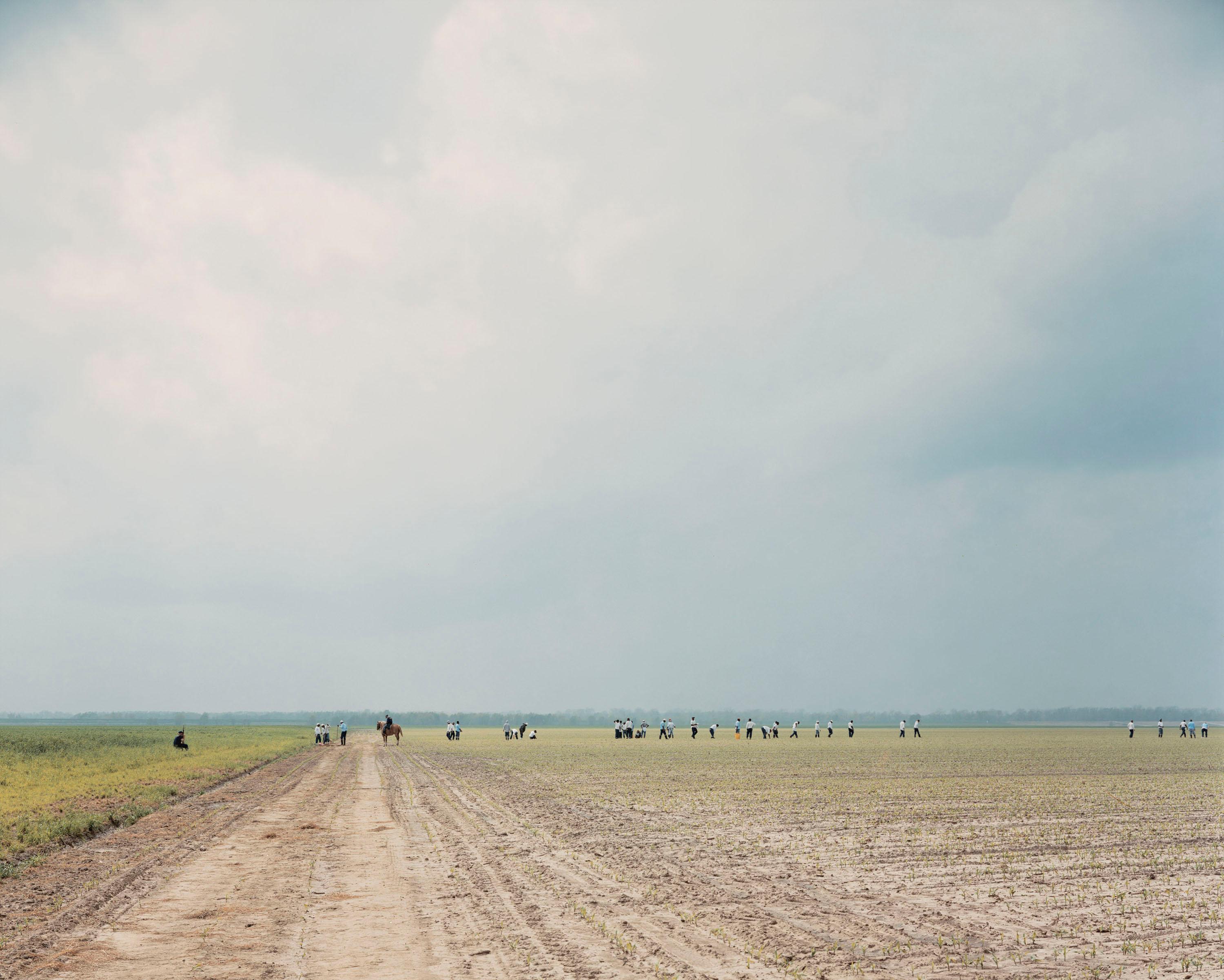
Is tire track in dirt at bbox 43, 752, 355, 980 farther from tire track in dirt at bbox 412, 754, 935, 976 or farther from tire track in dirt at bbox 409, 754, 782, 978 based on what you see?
tire track in dirt at bbox 412, 754, 935, 976

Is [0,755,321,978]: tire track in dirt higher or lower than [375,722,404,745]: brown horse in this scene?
higher

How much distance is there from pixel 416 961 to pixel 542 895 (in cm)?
347

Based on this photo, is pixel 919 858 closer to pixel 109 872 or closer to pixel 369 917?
pixel 369 917

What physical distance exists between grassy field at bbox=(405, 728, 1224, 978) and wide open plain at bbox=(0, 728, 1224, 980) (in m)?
0.07

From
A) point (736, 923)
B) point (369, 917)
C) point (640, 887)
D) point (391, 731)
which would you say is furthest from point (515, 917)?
point (391, 731)

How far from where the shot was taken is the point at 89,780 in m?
31.9

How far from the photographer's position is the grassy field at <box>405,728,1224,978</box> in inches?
400

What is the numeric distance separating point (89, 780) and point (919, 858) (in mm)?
29429

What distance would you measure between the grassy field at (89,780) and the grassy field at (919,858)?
9787 mm

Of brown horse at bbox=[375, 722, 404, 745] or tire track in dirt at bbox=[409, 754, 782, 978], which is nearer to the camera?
tire track in dirt at bbox=[409, 754, 782, 978]

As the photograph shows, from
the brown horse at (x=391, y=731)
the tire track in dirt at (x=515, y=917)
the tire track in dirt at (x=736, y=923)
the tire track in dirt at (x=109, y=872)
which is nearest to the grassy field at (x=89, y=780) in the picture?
the tire track in dirt at (x=109, y=872)

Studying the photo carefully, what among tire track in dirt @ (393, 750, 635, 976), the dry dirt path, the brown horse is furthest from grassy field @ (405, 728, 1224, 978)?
the brown horse

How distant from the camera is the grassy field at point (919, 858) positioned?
1015 centimetres

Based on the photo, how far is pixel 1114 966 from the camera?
935cm
